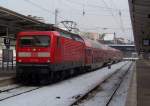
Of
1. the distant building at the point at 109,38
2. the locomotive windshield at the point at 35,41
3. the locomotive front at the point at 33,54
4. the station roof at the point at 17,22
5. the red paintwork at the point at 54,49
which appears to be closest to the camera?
the station roof at the point at 17,22

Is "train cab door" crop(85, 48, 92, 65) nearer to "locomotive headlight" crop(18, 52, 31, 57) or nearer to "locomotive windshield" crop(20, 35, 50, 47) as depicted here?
"locomotive windshield" crop(20, 35, 50, 47)

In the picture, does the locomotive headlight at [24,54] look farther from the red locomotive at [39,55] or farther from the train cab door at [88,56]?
the train cab door at [88,56]

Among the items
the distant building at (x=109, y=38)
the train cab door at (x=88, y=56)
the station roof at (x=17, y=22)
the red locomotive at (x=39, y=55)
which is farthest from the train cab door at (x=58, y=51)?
the distant building at (x=109, y=38)

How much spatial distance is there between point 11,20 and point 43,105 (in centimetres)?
1188

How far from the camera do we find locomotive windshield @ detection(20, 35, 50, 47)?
23.5 metres

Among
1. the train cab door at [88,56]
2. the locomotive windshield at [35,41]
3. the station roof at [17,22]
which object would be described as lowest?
the train cab door at [88,56]

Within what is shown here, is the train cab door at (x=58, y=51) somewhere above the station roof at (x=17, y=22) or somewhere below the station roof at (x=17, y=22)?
below

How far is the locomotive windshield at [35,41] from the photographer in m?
23.5

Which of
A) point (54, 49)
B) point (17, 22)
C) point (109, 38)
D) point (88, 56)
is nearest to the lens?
point (54, 49)

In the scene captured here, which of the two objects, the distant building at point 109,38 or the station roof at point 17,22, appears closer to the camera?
the station roof at point 17,22

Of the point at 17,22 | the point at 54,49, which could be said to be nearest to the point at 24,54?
the point at 54,49

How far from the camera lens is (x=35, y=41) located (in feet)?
77.7

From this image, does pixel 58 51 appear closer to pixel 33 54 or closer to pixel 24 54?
pixel 33 54

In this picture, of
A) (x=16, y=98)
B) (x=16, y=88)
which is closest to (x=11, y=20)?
(x=16, y=88)
